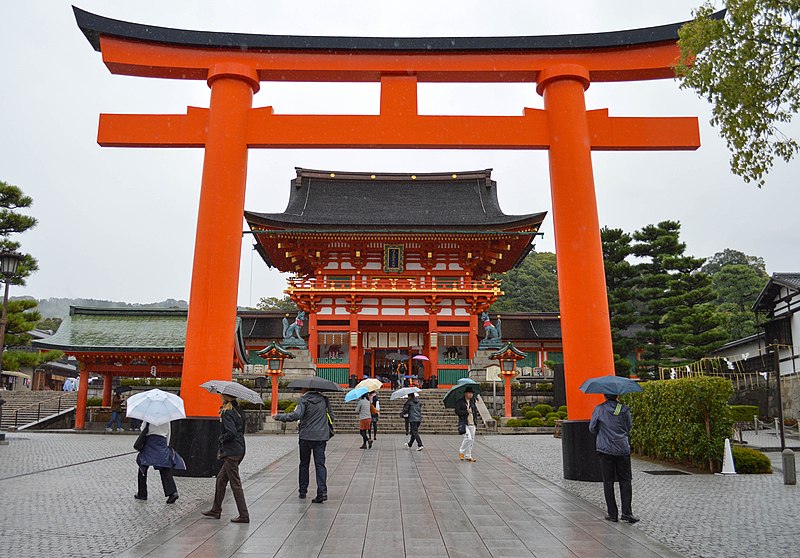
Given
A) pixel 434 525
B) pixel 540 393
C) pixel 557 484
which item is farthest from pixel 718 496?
pixel 540 393

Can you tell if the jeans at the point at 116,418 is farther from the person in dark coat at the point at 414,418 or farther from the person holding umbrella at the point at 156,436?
the person holding umbrella at the point at 156,436

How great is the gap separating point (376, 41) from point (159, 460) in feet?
24.0

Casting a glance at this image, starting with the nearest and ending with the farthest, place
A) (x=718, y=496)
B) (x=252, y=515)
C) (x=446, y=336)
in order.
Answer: (x=252, y=515) → (x=718, y=496) → (x=446, y=336)

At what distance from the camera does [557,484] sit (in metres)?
9.33

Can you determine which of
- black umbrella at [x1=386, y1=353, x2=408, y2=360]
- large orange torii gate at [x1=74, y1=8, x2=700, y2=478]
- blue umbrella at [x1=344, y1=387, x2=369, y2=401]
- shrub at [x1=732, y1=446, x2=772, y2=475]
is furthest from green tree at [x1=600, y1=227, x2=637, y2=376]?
large orange torii gate at [x1=74, y1=8, x2=700, y2=478]

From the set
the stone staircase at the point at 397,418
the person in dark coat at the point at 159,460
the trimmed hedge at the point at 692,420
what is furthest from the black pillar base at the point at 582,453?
the stone staircase at the point at 397,418

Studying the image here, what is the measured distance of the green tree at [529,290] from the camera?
58.8m

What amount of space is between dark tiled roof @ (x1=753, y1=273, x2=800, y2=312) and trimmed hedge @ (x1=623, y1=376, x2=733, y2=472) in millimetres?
17298

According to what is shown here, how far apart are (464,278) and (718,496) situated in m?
21.9

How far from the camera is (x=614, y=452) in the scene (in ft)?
21.9

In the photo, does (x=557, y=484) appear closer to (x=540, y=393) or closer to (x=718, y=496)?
(x=718, y=496)

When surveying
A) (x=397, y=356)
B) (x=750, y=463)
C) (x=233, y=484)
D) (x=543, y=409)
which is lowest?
(x=750, y=463)

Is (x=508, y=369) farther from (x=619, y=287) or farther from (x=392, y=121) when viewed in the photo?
(x=392, y=121)

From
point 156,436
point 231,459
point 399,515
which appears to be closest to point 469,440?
point 399,515
